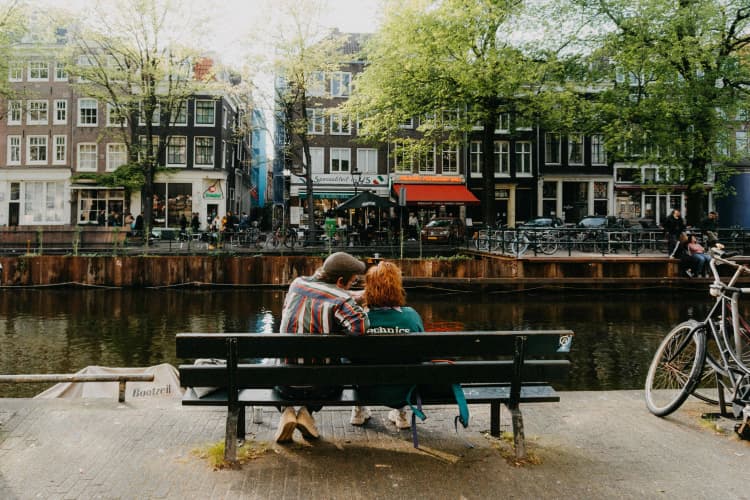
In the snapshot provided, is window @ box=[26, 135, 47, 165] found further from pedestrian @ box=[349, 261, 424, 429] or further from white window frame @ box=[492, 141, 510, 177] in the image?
pedestrian @ box=[349, 261, 424, 429]

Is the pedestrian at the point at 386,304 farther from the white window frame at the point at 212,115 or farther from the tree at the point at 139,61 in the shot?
the white window frame at the point at 212,115

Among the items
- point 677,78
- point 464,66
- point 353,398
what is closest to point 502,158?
point 464,66

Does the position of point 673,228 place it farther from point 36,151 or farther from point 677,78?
point 36,151

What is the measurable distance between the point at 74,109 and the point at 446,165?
25938 millimetres

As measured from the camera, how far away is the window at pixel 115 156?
1640 inches

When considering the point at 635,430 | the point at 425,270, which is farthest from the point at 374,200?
the point at 635,430

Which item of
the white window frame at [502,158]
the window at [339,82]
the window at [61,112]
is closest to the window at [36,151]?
the window at [61,112]

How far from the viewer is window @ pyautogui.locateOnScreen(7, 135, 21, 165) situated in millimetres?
42156

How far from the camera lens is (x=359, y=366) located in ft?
12.8

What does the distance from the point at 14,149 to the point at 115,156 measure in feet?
23.5

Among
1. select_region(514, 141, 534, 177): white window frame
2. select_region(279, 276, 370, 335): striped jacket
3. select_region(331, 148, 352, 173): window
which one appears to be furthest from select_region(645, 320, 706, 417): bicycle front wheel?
select_region(514, 141, 534, 177): white window frame

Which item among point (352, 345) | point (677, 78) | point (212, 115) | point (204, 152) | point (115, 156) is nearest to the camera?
point (352, 345)

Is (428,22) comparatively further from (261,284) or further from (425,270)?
(261,284)

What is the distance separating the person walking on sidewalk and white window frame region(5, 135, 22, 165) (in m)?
45.1
